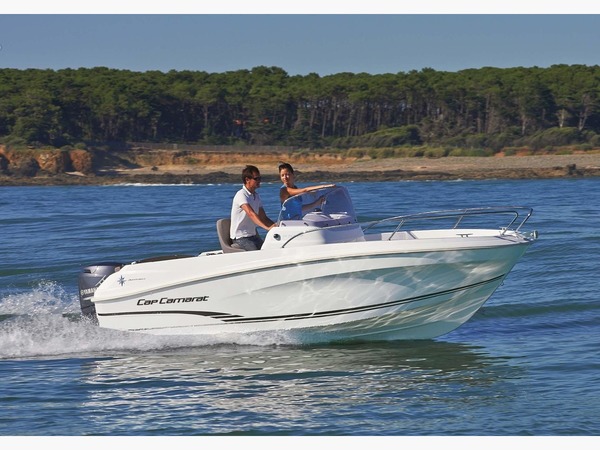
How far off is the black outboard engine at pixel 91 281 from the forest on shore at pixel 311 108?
68651 millimetres

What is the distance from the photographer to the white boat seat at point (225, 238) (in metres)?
9.41

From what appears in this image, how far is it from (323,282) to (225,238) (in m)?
1.10

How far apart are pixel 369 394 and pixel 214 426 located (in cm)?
141

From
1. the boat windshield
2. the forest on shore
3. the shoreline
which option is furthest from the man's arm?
the forest on shore

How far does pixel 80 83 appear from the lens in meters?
87.1

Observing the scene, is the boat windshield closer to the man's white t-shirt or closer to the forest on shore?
the man's white t-shirt

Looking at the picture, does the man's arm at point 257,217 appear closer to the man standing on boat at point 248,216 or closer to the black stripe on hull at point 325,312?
the man standing on boat at point 248,216

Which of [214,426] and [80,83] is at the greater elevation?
[80,83]

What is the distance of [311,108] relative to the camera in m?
90.1

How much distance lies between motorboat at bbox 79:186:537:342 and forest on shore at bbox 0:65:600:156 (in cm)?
6872

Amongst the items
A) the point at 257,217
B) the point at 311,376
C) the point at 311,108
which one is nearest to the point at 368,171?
the point at 311,108

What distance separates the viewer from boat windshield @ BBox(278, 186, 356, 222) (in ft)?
30.9

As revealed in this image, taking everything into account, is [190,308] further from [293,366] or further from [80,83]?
[80,83]

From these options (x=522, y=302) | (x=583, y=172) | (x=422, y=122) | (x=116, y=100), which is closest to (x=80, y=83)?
(x=116, y=100)
